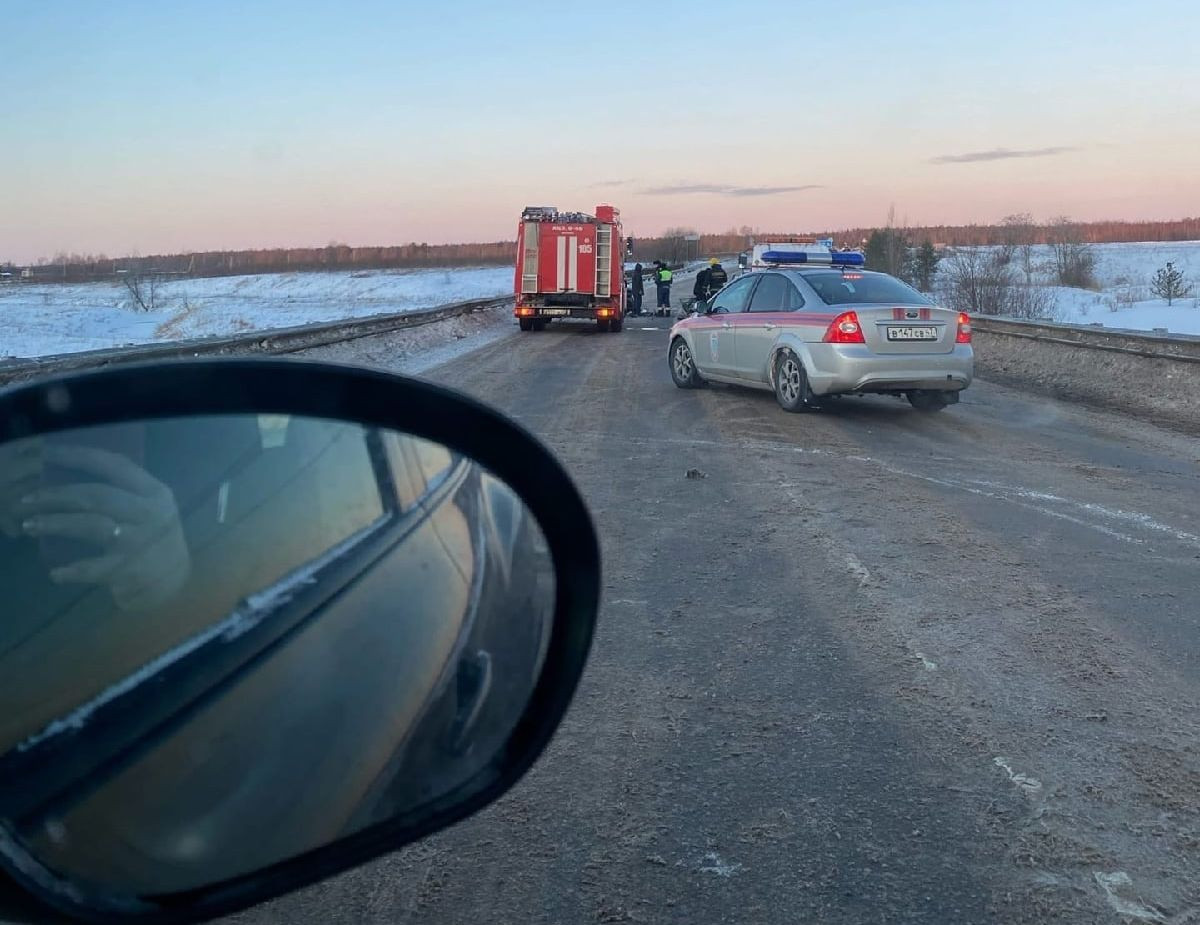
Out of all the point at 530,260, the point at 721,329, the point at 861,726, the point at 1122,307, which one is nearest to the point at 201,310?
the point at 530,260

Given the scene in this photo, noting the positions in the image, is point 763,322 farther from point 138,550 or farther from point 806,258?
point 806,258

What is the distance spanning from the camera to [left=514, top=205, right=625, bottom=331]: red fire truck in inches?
1174

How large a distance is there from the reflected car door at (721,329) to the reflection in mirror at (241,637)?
11.6 m

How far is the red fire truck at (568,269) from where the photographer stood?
29812mm

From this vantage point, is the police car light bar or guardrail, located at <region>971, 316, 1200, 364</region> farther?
the police car light bar

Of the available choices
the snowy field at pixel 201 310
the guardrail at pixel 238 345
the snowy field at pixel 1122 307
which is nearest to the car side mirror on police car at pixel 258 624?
the guardrail at pixel 238 345

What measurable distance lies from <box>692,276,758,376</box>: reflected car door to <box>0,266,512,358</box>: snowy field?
13.6 m

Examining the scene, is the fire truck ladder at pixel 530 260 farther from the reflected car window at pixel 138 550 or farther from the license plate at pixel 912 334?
the reflected car window at pixel 138 550

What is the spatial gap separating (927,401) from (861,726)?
30.1 feet

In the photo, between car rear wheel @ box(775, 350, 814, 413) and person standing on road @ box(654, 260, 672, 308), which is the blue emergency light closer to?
person standing on road @ box(654, 260, 672, 308)

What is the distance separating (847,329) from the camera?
11547 millimetres

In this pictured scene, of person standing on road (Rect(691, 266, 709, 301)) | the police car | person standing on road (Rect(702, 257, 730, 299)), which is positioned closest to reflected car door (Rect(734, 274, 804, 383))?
the police car

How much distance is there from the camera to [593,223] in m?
30.7

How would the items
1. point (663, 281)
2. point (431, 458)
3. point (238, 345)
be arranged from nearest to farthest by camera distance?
→ 1. point (431, 458)
2. point (238, 345)
3. point (663, 281)
